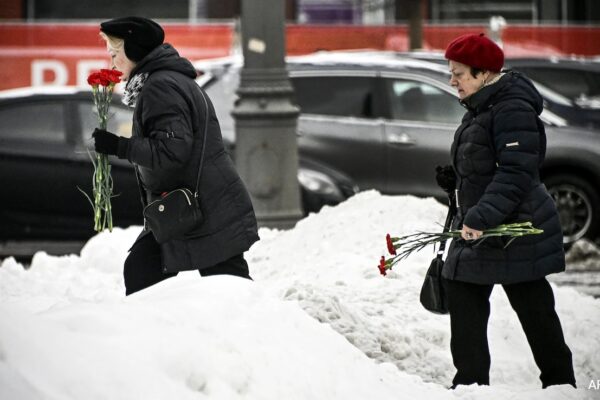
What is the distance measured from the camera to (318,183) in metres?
12.0

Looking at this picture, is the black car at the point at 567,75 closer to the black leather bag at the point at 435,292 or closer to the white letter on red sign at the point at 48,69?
the white letter on red sign at the point at 48,69

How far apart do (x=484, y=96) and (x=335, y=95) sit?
22.4 ft

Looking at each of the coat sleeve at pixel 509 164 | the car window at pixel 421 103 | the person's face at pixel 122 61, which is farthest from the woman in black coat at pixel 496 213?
the car window at pixel 421 103

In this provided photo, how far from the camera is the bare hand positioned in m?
5.91

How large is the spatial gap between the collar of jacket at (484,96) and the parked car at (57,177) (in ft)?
19.3

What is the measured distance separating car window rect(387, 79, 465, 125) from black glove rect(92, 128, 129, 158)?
6.37 m

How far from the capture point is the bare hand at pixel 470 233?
5.91 m

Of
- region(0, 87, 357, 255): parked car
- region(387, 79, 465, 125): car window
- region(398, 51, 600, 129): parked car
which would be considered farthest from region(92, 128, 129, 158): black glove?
region(398, 51, 600, 129): parked car

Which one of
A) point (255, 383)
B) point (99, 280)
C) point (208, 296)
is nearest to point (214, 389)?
point (255, 383)

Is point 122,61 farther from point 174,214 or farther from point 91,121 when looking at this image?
point 91,121

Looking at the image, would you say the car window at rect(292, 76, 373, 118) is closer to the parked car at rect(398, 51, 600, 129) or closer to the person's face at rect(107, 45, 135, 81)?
the parked car at rect(398, 51, 600, 129)

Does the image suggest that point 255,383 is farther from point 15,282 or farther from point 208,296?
point 15,282

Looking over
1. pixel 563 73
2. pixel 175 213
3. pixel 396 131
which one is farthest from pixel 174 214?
pixel 563 73

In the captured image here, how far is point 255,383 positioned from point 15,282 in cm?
445
